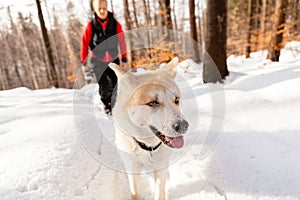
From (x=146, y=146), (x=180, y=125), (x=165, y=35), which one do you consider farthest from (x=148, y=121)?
(x=165, y=35)

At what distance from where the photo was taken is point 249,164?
6.74 ft

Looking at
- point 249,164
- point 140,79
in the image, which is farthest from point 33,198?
point 249,164

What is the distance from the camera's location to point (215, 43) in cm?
457

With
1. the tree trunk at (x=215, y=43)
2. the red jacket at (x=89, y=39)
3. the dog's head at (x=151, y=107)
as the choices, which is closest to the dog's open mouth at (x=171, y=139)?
the dog's head at (x=151, y=107)

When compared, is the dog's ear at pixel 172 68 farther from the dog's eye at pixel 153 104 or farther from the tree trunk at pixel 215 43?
the tree trunk at pixel 215 43

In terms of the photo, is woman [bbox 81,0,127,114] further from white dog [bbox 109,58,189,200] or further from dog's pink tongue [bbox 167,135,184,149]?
dog's pink tongue [bbox 167,135,184,149]

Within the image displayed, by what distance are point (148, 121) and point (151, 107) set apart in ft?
0.43

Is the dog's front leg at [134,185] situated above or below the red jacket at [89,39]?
below

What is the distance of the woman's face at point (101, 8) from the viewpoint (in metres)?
3.01

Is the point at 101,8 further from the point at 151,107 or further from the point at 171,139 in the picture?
the point at 171,139

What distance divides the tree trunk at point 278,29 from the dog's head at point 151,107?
647 centimetres

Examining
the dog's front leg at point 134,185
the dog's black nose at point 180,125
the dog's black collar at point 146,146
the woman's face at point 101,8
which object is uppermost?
the woman's face at point 101,8

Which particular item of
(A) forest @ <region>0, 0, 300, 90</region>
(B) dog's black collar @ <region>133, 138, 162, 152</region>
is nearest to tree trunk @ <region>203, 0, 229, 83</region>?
(A) forest @ <region>0, 0, 300, 90</region>

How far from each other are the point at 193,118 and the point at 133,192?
3.19ft
